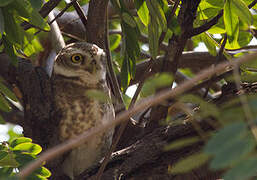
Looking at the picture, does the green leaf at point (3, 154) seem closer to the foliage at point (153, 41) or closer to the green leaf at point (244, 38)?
the foliage at point (153, 41)

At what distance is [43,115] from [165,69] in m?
0.99

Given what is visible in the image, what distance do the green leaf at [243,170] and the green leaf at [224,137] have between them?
0.06m

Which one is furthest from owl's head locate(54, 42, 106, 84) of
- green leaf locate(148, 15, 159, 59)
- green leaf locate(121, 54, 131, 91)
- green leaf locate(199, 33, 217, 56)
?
green leaf locate(148, 15, 159, 59)

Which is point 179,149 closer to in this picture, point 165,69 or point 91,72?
point 165,69

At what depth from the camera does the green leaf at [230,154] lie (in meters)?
0.93

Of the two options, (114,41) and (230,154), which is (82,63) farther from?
(230,154)

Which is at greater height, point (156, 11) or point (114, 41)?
point (156, 11)

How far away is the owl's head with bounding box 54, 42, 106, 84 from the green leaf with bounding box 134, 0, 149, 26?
691 millimetres

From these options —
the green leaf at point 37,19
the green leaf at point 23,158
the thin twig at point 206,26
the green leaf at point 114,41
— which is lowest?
the green leaf at point 114,41

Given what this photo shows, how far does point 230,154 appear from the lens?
0.93 meters

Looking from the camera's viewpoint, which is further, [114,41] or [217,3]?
[114,41]

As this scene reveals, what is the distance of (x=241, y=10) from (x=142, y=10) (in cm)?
46

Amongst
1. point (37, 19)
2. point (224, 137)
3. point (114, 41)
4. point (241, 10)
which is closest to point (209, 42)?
point (241, 10)

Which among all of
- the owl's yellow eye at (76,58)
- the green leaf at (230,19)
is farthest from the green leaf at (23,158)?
the green leaf at (230,19)
